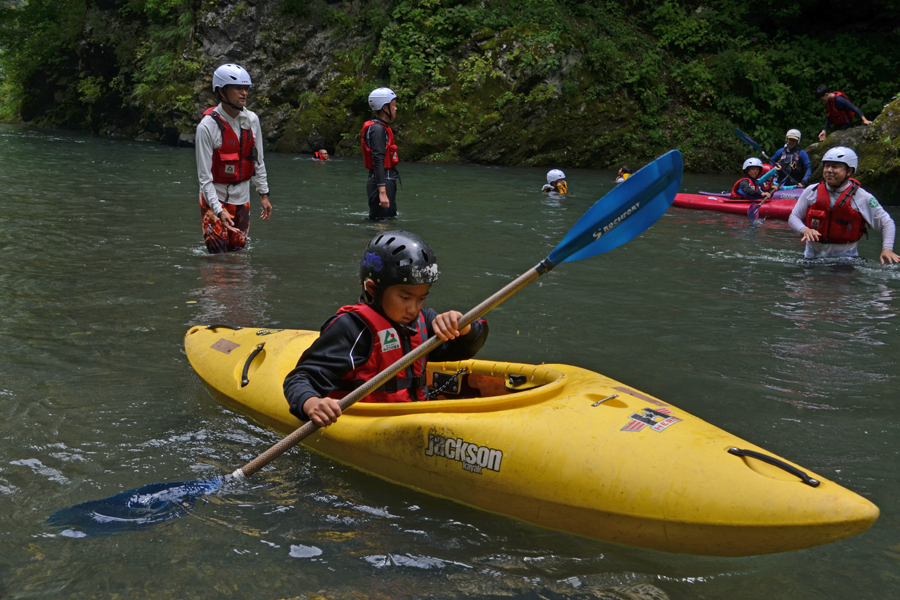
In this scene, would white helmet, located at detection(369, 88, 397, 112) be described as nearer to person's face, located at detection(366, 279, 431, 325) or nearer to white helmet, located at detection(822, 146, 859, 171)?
white helmet, located at detection(822, 146, 859, 171)

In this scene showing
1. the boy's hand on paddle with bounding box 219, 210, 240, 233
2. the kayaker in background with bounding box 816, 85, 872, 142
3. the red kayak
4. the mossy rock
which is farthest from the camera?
the kayaker in background with bounding box 816, 85, 872, 142

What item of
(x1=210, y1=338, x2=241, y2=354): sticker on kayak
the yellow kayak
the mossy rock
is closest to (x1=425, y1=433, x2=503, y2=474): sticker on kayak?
the yellow kayak

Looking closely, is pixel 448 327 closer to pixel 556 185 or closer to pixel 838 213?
pixel 838 213

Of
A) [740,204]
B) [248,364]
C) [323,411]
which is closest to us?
[323,411]

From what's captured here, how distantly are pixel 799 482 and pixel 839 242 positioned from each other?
17.9 ft

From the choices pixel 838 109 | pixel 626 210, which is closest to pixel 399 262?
pixel 626 210

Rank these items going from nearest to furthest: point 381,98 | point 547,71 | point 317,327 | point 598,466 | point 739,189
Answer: point 598,466
point 317,327
point 381,98
point 739,189
point 547,71

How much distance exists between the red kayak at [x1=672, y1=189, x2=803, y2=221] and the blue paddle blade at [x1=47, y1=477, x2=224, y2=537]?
8865mm

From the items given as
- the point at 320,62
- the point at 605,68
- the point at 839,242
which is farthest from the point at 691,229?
the point at 320,62

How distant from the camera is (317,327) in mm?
5102

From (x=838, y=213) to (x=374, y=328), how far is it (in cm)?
550

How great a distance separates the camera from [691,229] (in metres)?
9.45

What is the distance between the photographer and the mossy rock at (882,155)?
11703mm

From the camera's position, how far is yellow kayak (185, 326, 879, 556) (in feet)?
7.76
